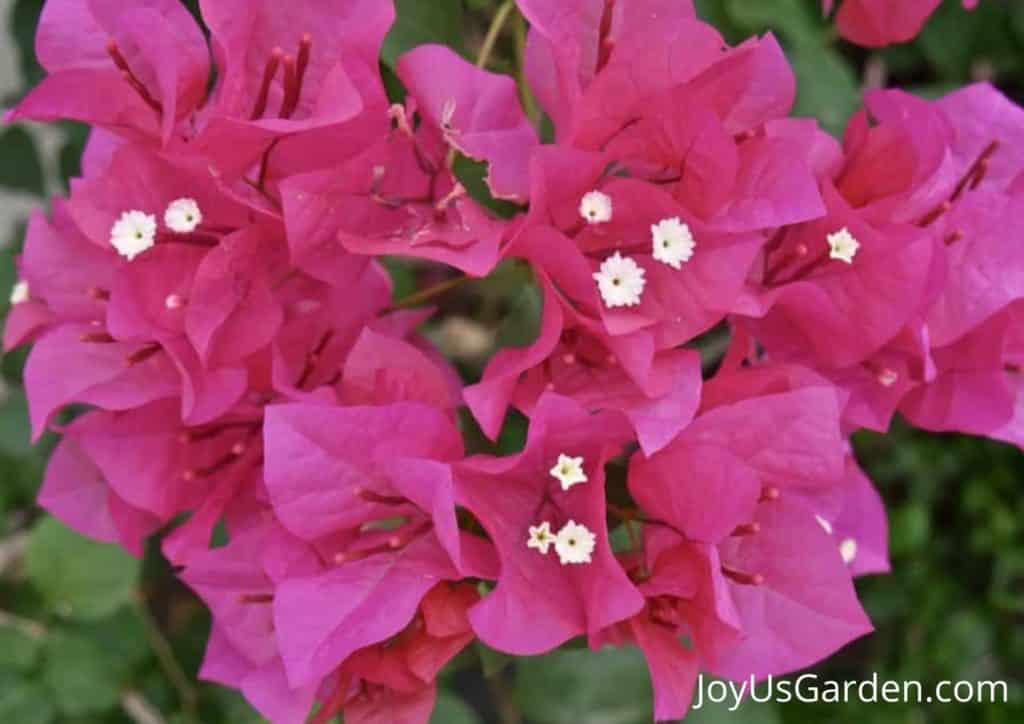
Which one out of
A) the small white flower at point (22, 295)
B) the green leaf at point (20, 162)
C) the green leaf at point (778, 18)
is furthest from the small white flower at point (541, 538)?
the green leaf at point (20, 162)

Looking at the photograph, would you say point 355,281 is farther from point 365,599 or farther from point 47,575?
point 47,575

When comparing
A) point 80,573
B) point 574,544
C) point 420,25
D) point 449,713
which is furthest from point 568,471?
point 80,573

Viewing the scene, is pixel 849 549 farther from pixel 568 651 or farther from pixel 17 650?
pixel 17 650

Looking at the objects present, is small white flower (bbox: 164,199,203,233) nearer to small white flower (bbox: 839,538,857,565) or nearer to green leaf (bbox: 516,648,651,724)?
small white flower (bbox: 839,538,857,565)

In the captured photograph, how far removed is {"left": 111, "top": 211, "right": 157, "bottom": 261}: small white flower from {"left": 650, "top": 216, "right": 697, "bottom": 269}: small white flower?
0.89ft

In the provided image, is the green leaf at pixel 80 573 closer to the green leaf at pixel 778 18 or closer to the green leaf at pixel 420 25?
the green leaf at pixel 420 25

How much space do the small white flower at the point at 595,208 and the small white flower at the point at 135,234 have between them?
0.23m

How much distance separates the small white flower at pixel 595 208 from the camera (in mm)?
579

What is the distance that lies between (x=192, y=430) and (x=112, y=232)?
125 millimetres

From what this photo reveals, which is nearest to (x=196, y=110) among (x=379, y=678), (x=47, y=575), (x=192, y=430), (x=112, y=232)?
(x=112, y=232)

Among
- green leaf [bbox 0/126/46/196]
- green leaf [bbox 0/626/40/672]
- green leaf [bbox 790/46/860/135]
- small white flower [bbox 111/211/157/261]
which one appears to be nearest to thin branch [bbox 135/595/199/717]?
green leaf [bbox 0/626/40/672]

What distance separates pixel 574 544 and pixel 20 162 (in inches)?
32.1

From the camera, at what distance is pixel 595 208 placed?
22.9 inches

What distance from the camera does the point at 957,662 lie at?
1.32 meters
